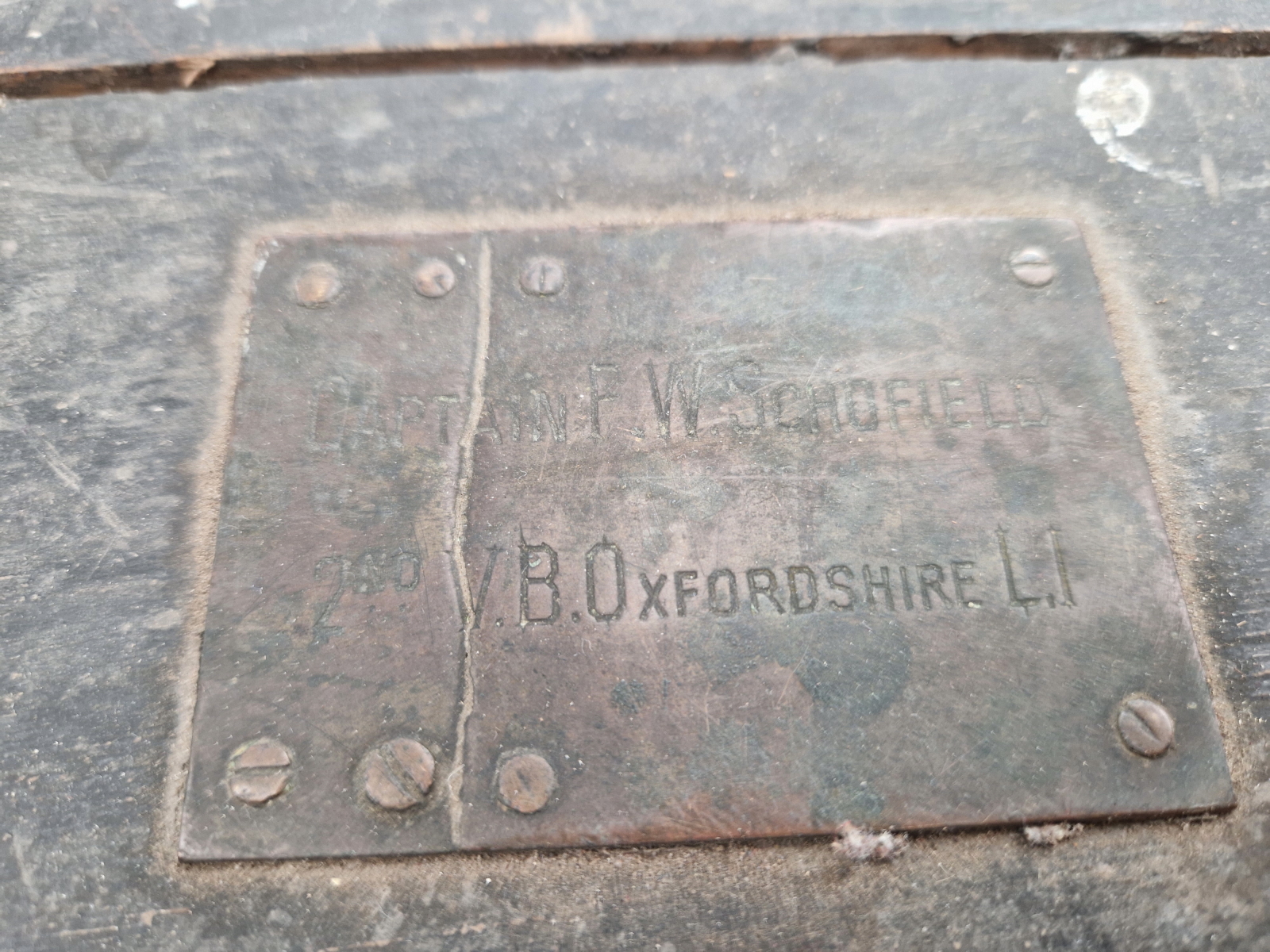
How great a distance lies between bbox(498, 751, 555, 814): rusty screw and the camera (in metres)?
0.84

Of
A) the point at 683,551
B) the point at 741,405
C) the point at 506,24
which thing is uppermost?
the point at 506,24

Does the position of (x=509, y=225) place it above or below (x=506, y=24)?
below

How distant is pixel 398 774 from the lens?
0.85 meters

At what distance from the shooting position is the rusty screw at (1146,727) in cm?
85

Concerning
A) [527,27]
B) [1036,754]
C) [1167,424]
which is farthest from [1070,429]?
[527,27]

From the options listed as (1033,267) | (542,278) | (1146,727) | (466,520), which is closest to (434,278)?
(542,278)

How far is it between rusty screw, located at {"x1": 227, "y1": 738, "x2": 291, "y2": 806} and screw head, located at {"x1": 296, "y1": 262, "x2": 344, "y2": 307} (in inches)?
21.0

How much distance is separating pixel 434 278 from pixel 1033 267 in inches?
30.4

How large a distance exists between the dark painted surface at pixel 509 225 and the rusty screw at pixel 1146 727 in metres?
0.09

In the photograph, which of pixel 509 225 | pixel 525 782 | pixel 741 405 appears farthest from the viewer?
pixel 509 225

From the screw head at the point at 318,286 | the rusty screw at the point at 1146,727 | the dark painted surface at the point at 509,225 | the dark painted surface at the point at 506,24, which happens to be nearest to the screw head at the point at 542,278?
the dark painted surface at the point at 509,225

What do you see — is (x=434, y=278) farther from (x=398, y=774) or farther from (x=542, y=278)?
(x=398, y=774)

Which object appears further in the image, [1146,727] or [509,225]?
[509,225]

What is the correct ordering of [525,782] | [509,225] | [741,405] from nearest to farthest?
[525,782]
[741,405]
[509,225]
